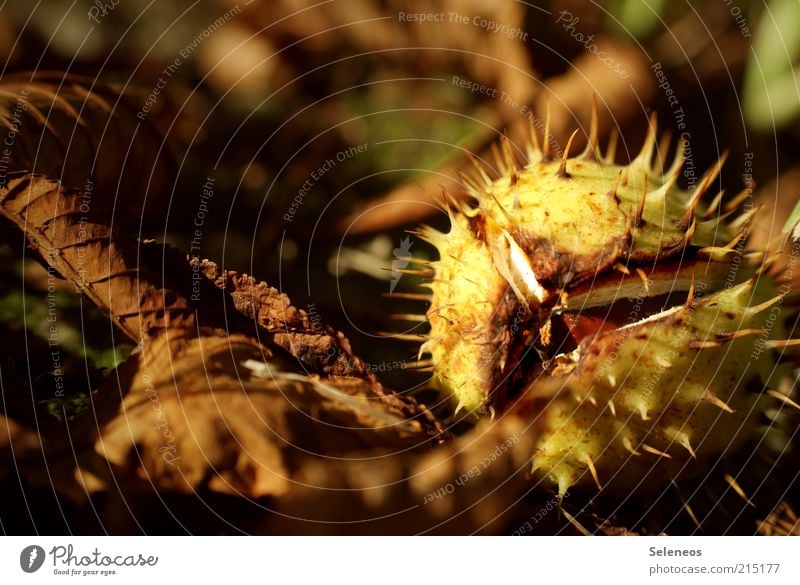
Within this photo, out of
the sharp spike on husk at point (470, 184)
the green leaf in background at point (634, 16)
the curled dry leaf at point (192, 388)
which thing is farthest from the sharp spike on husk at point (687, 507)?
the green leaf in background at point (634, 16)

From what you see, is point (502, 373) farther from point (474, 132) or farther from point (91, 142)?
point (91, 142)

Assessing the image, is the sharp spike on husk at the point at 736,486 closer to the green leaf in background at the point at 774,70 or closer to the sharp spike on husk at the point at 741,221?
the sharp spike on husk at the point at 741,221

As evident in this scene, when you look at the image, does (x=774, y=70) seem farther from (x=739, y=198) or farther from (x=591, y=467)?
(x=591, y=467)

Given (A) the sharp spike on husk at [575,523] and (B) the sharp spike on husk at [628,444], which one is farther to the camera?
(A) the sharp spike on husk at [575,523]

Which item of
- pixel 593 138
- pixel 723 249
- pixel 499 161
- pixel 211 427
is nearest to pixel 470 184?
pixel 499 161

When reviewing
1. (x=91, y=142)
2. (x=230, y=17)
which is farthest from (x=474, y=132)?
(x=91, y=142)
